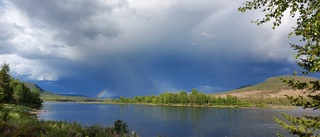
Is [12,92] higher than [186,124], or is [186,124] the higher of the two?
[12,92]

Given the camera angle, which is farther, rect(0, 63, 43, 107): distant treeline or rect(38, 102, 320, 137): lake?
rect(0, 63, 43, 107): distant treeline

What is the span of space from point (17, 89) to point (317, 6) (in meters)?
154

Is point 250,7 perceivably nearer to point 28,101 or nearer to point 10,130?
point 10,130

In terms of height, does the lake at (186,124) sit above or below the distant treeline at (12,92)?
below

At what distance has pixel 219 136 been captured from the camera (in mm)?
62156

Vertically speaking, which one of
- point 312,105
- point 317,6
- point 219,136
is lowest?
point 219,136

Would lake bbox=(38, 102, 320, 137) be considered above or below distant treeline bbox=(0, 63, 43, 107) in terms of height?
below

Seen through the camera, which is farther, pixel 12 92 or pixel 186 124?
pixel 12 92

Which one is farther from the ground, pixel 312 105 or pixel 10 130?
pixel 312 105

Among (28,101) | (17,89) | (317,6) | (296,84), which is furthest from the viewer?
(28,101)

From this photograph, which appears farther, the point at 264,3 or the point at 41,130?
the point at 41,130

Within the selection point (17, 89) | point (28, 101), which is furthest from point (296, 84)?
point (28, 101)

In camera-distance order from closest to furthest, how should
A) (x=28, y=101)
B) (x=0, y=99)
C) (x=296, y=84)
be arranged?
(x=296, y=84), (x=0, y=99), (x=28, y=101)

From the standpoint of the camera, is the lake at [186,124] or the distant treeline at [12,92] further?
the distant treeline at [12,92]
